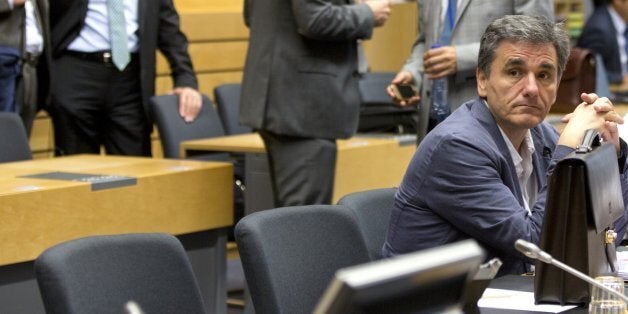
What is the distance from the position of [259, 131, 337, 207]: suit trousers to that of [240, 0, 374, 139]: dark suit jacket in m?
0.05

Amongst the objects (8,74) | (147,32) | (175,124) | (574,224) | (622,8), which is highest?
(574,224)

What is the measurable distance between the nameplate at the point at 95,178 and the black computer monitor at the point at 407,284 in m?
2.92

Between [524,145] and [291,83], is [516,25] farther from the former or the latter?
[291,83]

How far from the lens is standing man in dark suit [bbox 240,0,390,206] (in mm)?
4824

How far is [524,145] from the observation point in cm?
330

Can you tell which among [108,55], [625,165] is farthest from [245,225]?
[108,55]

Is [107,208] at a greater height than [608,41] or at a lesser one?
greater

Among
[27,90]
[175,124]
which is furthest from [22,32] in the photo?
[175,124]

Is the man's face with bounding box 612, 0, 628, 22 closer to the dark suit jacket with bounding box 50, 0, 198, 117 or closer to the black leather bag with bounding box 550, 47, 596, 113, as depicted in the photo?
the black leather bag with bounding box 550, 47, 596, 113

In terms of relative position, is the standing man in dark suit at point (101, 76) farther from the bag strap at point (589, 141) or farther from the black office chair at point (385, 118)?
the bag strap at point (589, 141)

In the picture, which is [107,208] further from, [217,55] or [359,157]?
[217,55]

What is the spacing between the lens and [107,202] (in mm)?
4434

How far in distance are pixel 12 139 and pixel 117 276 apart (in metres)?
2.60

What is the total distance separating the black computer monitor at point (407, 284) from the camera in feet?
4.77
